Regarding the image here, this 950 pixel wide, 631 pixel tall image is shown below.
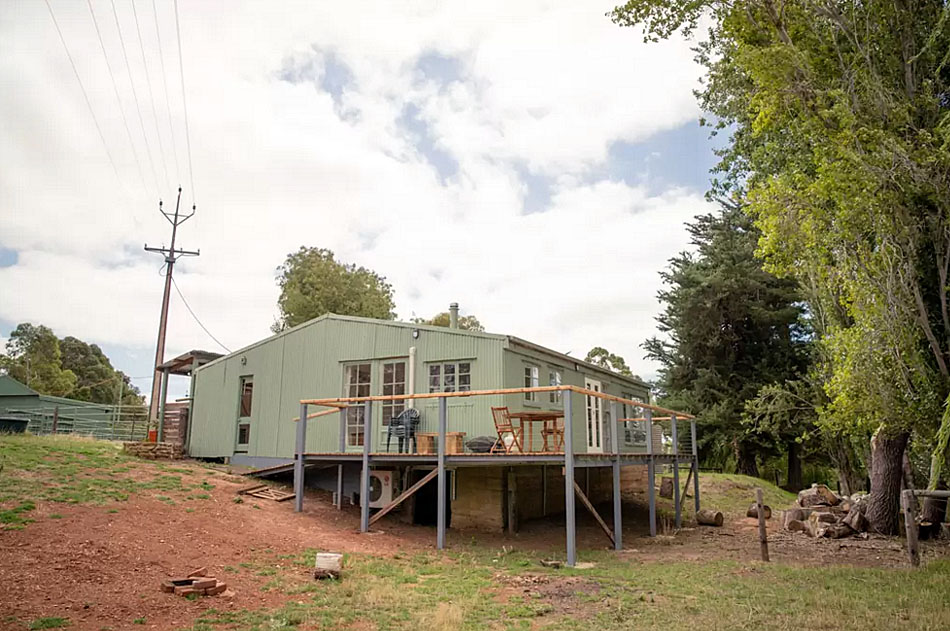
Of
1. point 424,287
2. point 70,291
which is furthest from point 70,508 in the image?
point 424,287

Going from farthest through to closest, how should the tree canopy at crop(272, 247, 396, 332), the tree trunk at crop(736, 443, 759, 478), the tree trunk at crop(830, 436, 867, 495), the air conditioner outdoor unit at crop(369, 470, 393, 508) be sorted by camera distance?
1. the tree canopy at crop(272, 247, 396, 332)
2. the tree trunk at crop(736, 443, 759, 478)
3. the tree trunk at crop(830, 436, 867, 495)
4. the air conditioner outdoor unit at crop(369, 470, 393, 508)

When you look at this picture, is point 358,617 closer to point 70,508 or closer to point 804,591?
point 804,591

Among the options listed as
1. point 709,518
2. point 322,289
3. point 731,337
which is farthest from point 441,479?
point 322,289

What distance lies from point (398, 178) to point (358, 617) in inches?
629

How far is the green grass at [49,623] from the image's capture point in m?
5.34

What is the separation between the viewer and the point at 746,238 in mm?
24109

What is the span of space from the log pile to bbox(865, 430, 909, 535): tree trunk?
25cm

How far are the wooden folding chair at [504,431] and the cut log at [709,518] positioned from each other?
5.24 metres

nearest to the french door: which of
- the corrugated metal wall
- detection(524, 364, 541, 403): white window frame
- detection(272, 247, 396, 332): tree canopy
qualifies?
detection(524, 364, 541, 403): white window frame

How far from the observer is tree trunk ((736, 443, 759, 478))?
2355 centimetres

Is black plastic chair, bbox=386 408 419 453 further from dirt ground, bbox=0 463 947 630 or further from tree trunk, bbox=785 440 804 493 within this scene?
tree trunk, bbox=785 440 804 493

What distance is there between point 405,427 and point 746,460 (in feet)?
53.1

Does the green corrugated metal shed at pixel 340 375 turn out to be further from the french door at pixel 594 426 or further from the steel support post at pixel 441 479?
the steel support post at pixel 441 479

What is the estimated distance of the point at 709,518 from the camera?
47.1ft
